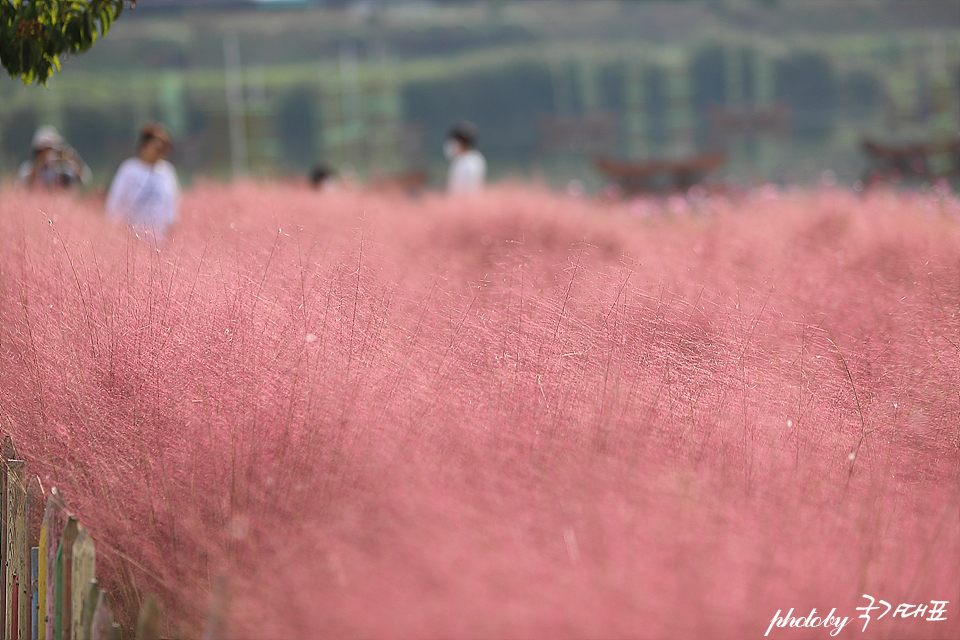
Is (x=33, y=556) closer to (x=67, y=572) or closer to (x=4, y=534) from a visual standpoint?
(x=4, y=534)

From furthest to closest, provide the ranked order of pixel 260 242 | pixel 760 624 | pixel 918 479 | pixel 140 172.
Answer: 1. pixel 140 172
2. pixel 260 242
3. pixel 918 479
4. pixel 760 624

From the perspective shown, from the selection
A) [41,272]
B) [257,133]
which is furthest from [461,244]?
[257,133]

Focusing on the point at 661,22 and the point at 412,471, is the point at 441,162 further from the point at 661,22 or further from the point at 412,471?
the point at 412,471

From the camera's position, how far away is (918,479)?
278cm

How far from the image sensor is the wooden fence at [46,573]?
2.13 meters

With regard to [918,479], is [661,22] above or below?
above

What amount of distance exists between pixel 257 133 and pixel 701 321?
15.2 meters

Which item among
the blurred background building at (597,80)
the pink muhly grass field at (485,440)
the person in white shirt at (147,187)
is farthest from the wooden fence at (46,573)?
the blurred background building at (597,80)

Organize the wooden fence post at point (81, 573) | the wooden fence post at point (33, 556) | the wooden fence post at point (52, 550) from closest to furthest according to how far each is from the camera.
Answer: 1. the wooden fence post at point (81, 573)
2. the wooden fence post at point (52, 550)
3. the wooden fence post at point (33, 556)

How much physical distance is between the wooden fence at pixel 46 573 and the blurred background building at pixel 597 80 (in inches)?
638

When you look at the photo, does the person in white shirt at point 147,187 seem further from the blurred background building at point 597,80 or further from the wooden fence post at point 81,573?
the blurred background building at point 597,80

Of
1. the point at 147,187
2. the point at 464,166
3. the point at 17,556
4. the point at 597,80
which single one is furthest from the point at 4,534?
the point at 597,80

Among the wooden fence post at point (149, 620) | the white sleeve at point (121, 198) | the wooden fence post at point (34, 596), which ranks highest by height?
the white sleeve at point (121, 198)

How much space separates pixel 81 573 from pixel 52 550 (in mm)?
196
